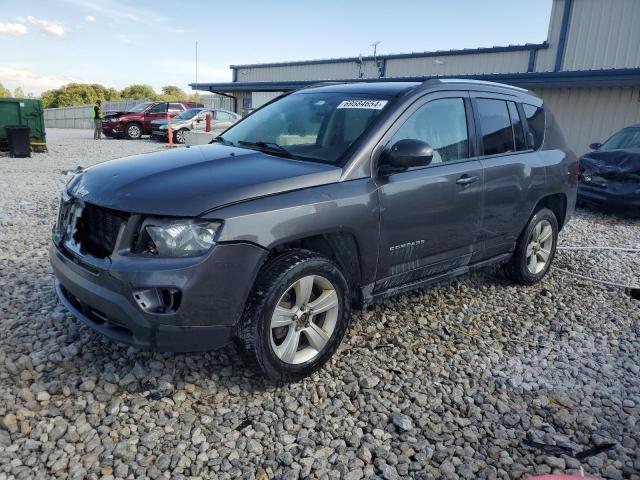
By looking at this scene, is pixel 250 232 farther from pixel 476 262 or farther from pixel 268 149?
pixel 476 262

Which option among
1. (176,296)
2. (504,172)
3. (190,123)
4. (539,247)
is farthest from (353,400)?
(190,123)

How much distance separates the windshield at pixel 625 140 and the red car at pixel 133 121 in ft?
59.3

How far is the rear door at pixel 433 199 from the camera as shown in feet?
11.3

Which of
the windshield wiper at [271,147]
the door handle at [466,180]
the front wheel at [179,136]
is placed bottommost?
the front wheel at [179,136]

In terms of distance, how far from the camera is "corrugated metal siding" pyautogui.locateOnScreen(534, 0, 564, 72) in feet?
54.5

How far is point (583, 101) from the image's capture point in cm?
1462

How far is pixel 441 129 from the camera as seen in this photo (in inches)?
152

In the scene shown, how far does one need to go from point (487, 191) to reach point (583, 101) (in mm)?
12677

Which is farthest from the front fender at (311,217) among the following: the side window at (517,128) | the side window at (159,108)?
the side window at (159,108)

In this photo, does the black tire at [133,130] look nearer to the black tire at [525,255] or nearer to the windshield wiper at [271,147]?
the windshield wiper at [271,147]

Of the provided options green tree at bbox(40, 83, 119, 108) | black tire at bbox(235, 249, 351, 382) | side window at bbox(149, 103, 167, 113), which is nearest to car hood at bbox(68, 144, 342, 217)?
black tire at bbox(235, 249, 351, 382)

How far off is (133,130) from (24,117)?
816 centimetres

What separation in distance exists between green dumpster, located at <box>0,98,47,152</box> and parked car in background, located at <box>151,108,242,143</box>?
5.92 m

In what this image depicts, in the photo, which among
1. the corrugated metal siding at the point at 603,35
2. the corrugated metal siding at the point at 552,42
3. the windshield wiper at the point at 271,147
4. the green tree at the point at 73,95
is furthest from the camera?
the green tree at the point at 73,95
